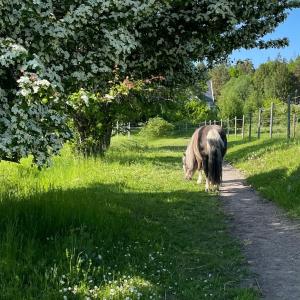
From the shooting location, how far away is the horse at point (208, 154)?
38.1 ft

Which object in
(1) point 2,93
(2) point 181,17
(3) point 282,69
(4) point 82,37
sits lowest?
(1) point 2,93

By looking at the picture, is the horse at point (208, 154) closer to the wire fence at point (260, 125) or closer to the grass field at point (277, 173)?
the grass field at point (277, 173)

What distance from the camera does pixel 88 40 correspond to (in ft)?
20.9

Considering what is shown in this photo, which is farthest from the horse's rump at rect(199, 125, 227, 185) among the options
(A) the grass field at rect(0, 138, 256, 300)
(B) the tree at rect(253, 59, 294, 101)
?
(B) the tree at rect(253, 59, 294, 101)

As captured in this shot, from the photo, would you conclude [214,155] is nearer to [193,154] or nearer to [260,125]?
[193,154]

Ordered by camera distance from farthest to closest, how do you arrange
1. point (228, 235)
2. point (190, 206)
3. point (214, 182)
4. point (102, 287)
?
point (214, 182) < point (190, 206) < point (228, 235) < point (102, 287)

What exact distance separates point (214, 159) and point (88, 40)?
19.5ft

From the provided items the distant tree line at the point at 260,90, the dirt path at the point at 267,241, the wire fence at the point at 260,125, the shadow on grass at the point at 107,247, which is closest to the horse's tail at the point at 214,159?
the dirt path at the point at 267,241

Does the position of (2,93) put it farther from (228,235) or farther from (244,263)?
(228,235)

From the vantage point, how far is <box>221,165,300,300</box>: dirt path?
5452mm

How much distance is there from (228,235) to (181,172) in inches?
315

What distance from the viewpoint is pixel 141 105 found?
1653 centimetres

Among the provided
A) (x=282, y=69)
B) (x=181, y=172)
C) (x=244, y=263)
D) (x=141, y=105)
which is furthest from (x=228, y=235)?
(x=282, y=69)

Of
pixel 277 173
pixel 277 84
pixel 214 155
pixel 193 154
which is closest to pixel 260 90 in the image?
pixel 277 84
